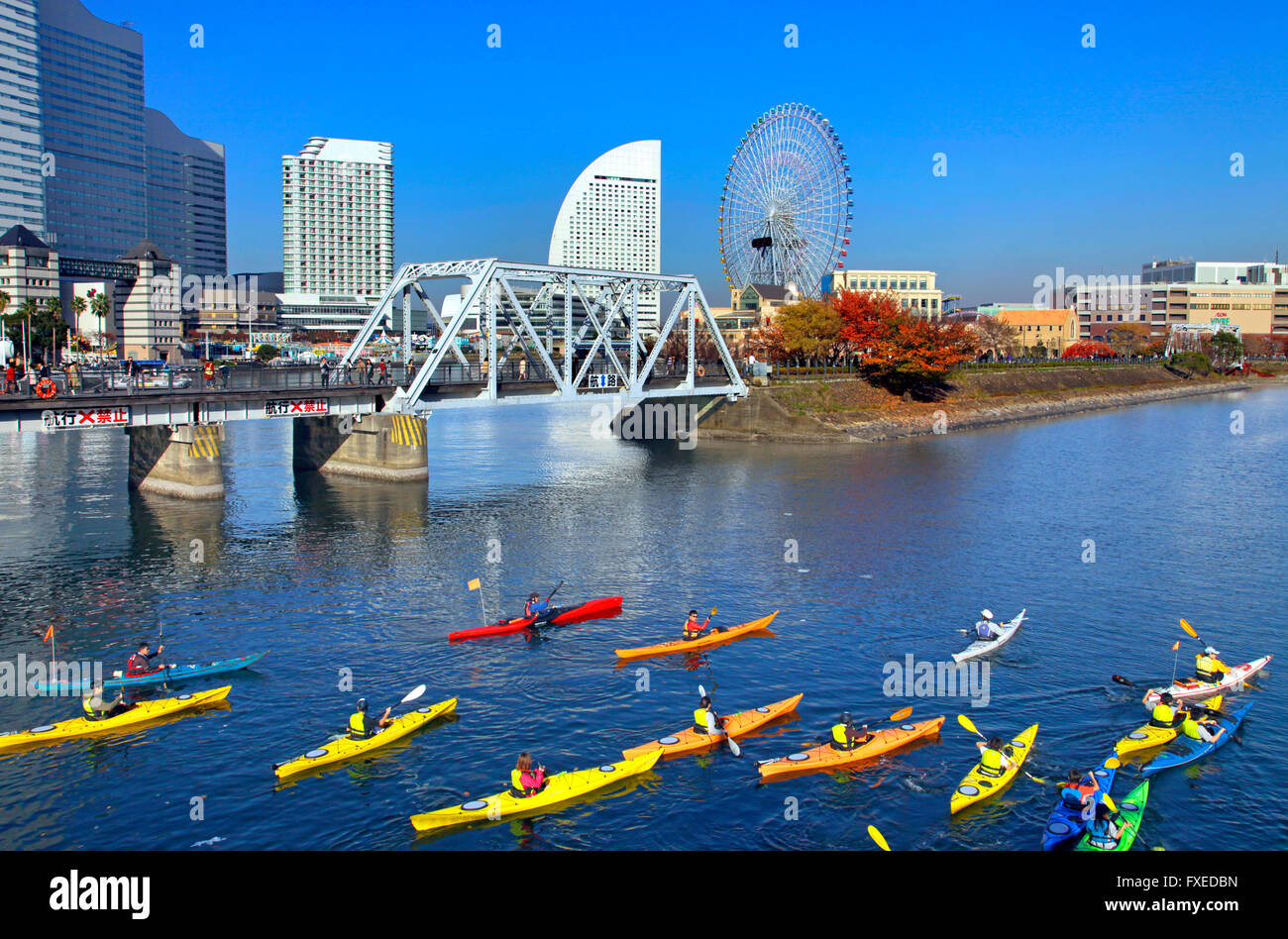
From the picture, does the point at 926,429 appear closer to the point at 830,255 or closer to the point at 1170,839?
the point at 830,255

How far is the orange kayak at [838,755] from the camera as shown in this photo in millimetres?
24569

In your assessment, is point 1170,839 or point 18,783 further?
point 18,783

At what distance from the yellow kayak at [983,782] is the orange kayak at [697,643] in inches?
461

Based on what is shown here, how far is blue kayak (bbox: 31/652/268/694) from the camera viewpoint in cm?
2928

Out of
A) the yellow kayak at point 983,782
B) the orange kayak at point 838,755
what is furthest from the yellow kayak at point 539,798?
the yellow kayak at point 983,782

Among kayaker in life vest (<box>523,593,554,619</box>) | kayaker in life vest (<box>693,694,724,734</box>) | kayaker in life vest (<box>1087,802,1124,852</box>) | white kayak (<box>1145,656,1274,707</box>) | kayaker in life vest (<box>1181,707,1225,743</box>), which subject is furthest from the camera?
kayaker in life vest (<box>523,593,554,619</box>)

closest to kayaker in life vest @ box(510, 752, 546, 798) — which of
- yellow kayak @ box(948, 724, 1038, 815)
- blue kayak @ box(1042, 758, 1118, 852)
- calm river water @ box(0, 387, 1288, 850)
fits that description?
calm river water @ box(0, 387, 1288, 850)

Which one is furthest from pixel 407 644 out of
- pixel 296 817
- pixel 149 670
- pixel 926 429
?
pixel 926 429

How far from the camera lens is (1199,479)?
69.4m

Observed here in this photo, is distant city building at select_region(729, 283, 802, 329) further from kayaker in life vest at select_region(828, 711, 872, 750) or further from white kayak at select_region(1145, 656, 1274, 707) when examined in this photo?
kayaker in life vest at select_region(828, 711, 872, 750)

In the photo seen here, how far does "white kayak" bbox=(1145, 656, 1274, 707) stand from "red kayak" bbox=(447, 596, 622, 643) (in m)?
19.1

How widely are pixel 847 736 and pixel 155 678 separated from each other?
68.7 feet

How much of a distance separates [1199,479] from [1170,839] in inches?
2204
